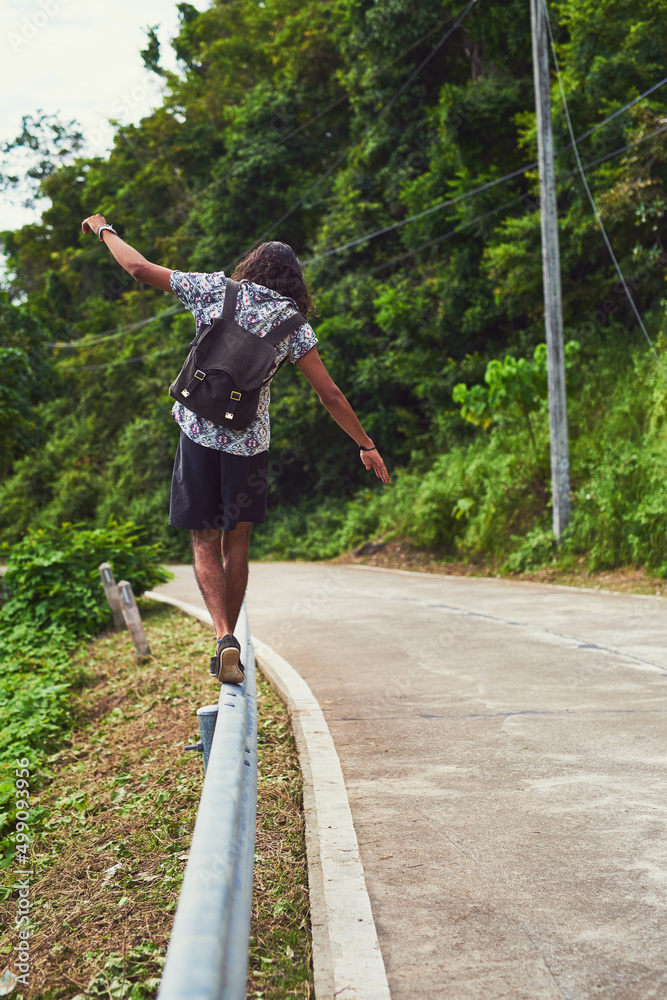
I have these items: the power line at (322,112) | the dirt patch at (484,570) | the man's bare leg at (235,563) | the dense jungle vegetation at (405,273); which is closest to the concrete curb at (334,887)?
the man's bare leg at (235,563)

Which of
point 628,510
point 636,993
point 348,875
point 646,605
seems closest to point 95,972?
point 348,875

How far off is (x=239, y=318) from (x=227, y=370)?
0.27 meters

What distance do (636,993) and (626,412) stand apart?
13.3 m

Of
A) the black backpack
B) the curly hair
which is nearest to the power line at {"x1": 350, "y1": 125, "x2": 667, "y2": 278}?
the curly hair

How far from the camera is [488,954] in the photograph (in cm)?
246

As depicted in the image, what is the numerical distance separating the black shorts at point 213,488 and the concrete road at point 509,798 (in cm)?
139

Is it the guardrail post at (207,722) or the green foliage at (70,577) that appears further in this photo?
the green foliage at (70,577)

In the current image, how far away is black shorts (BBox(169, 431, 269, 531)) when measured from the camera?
4027 mm

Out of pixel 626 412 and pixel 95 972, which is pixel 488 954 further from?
pixel 626 412

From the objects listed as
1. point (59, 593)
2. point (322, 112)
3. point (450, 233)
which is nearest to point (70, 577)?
point (59, 593)

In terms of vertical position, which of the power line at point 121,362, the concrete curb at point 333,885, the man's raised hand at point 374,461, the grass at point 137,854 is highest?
the power line at point 121,362

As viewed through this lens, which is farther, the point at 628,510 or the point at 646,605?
the point at 628,510

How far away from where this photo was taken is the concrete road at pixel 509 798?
244cm

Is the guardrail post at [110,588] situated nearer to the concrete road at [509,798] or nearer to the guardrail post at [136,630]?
the guardrail post at [136,630]
